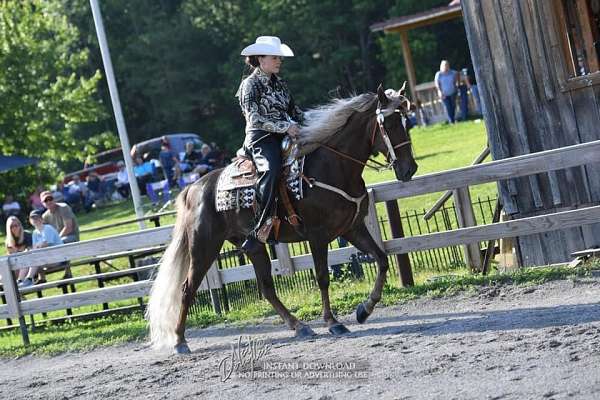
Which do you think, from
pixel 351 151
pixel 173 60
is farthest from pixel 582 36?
pixel 173 60

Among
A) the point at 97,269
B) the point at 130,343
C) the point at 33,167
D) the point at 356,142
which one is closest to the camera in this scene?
the point at 356,142

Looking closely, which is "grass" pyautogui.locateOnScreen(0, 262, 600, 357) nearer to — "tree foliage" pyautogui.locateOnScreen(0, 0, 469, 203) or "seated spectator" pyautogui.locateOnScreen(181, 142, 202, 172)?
"seated spectator" pyautogui.locateOnScreen(181, 142, 202, 172)

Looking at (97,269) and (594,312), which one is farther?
(97,269)

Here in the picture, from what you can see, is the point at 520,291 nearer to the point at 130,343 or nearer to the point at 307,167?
the point at 307,167

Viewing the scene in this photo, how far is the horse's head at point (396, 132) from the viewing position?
9875 millimetres

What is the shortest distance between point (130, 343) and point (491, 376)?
19.8 feet

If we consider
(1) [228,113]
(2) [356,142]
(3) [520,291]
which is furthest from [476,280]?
(1) [228,113]

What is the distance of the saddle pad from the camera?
33.5 ft

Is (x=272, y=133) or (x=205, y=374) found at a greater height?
(x=272, y=133)

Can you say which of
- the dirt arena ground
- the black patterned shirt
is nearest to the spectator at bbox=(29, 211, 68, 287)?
the dirt arena ground

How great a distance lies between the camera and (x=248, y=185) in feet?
34.6

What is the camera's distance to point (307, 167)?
402 inches

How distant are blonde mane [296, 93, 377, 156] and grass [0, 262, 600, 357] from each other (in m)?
2.27

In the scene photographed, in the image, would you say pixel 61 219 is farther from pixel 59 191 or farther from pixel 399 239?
pixel 59 191
